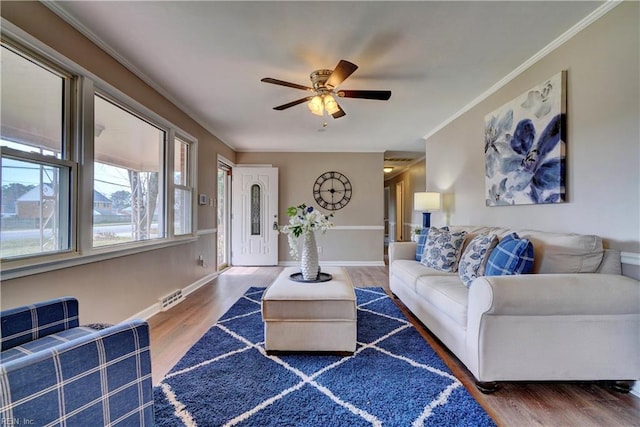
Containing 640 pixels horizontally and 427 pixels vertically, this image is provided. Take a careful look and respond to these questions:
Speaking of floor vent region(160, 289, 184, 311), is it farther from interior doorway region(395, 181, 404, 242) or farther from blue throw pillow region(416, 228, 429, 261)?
interior doorway region(395, 181, 404, 242)

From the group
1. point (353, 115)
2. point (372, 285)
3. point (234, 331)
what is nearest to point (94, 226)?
point (234, 331)

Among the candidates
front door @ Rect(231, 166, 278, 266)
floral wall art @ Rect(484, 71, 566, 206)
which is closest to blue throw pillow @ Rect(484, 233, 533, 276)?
floral wall art @ Rect(484, 71, 566, 206)

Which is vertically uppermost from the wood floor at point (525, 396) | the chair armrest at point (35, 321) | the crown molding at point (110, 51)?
the crown molding at point (110, 51)

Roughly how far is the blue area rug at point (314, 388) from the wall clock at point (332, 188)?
3.53 metres

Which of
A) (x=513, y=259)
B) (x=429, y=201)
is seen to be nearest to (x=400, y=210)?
(x=429, y=201)

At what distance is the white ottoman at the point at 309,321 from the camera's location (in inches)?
76.7

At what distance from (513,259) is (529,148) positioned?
3.72 feet

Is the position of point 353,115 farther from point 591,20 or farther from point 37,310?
point 37,310

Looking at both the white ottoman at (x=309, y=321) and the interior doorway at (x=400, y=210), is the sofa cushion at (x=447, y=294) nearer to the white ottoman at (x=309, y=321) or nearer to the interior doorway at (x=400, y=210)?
the white ottoman at (x=309, y=321)

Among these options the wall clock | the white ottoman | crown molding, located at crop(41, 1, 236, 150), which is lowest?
the white ottoman

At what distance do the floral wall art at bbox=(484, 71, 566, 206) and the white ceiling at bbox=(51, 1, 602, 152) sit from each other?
Result: 0.36 m

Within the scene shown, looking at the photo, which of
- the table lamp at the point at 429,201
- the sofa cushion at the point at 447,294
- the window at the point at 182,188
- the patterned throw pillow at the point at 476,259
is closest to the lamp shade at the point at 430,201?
the table lamp at the point at 429,201

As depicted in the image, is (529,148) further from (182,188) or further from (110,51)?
(182,188)

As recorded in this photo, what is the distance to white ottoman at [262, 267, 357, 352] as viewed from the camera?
1.95m
